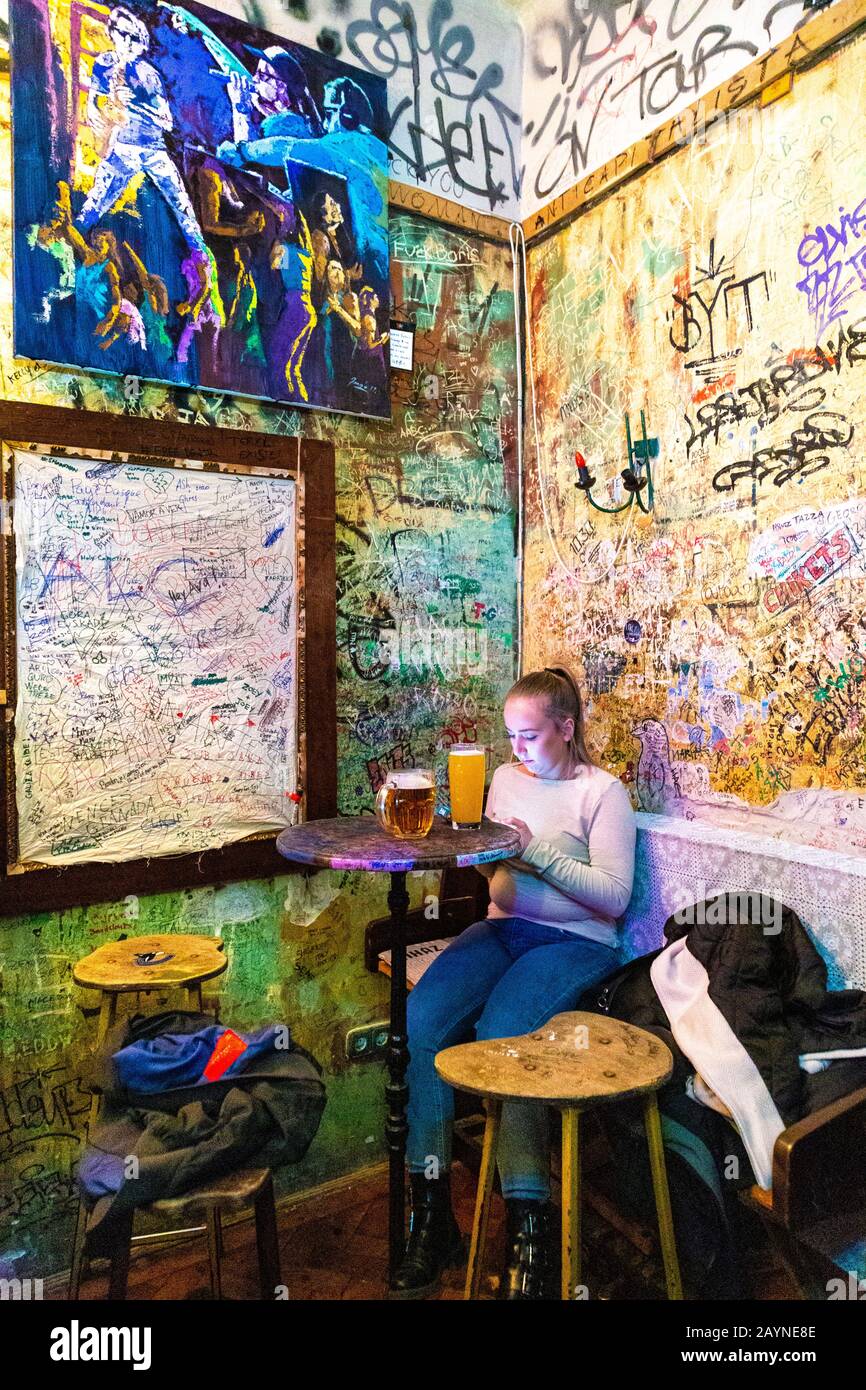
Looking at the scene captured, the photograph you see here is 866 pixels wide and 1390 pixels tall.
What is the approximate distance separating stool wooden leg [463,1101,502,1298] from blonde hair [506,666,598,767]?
101 centimetres

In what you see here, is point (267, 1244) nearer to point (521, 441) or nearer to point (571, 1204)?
point (571, 1204)

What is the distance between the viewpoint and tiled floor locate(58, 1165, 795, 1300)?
2062mm

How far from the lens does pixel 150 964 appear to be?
204 centimetres

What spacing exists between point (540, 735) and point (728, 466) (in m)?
0.91

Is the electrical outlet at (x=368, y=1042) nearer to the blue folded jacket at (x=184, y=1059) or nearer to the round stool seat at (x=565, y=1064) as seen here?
the blue folded jacket at (x=184, y=1059)

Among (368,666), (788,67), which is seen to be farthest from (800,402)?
(368,666)

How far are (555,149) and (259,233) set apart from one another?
3.86ft

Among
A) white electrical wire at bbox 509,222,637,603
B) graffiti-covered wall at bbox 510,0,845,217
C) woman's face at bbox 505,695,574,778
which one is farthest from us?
white electrical wire at bbox 509,222,637,603

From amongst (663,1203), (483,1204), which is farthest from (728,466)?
(483,1204)

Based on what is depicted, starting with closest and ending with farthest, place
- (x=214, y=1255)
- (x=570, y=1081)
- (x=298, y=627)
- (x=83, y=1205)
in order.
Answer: (x=570, y=1081)
(x=83, y=1205)
(x=214, y=1255)
(x=298, y=627)

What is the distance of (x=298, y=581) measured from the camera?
2.59 metres

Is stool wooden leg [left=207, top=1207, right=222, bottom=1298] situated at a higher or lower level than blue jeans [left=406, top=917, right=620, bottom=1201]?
lower

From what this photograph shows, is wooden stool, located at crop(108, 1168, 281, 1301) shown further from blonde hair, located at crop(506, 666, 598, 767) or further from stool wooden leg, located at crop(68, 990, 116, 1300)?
blonde hair, located at crop(506, 666, 598, 767)
